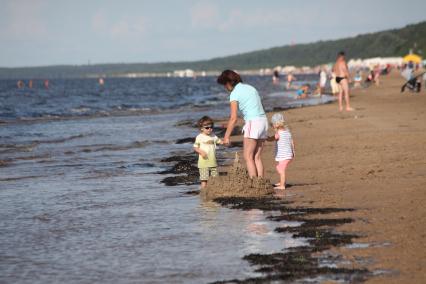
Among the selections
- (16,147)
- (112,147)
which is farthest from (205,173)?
(16,147)

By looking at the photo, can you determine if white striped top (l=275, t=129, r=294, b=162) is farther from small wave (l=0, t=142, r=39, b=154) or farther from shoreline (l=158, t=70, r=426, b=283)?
small wave (l=0, t=142, r=39, b=154)

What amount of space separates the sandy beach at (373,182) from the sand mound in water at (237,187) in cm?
40

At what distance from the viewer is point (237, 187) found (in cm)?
1055

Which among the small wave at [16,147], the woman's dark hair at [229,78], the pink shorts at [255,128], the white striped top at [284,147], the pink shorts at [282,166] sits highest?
the woman's dark hair at [229,78]

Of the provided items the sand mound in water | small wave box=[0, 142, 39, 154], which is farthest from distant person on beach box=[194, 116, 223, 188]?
small wave box=[0, 142, 39, 154]

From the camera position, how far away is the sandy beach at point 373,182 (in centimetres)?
683

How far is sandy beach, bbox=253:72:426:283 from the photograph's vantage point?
6.83 metres

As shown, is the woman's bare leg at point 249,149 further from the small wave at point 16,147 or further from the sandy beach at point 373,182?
the small wave at point 16,147

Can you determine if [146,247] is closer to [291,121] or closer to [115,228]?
[115,228]

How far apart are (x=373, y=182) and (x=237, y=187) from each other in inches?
72.7

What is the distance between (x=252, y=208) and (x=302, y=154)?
5.45 metres

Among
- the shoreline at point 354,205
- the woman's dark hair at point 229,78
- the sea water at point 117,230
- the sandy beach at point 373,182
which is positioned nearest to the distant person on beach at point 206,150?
the shoreline at point 354,205

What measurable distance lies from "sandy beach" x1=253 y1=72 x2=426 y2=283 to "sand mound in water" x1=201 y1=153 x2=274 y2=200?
0.40m

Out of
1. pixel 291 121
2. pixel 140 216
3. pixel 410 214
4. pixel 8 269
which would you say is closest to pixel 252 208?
pixel 140 216
